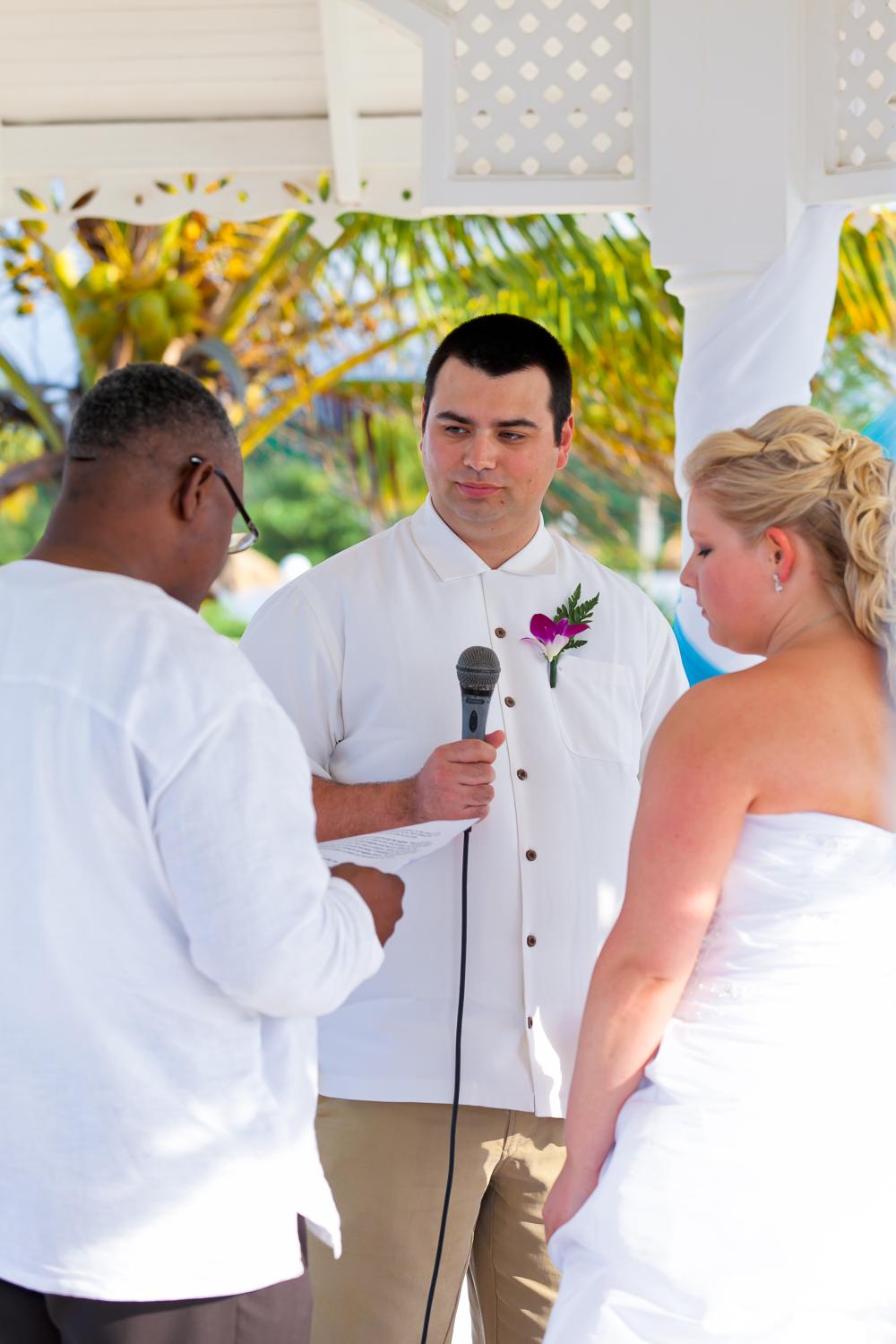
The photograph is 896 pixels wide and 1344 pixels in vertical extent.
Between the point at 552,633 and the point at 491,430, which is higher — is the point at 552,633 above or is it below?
below

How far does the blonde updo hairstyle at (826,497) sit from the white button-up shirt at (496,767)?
2.30 ft

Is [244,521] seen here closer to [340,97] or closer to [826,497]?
[826,497]

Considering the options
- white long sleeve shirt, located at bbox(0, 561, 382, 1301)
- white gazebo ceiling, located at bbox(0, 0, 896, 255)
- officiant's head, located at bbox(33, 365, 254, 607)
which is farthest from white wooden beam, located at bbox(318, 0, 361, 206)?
white long sleeve shirt, located at bbox(0, 561, 382, 1301)

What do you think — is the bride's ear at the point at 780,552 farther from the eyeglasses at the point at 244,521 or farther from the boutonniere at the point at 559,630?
the eyeglasses at the point at 244,521

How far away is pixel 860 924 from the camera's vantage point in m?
2.04

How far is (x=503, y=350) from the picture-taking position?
2.87 metres

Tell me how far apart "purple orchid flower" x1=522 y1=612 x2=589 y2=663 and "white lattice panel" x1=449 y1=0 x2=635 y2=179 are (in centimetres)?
141

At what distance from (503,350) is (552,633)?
1.87ft

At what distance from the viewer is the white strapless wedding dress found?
6.48 ft

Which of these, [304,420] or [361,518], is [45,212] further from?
[361,518]

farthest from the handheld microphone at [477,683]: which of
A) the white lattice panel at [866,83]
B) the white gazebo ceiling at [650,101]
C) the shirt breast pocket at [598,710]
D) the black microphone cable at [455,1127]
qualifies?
the white lattice panel at [866,83]

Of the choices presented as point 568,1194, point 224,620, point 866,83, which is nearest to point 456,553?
point 568,1194

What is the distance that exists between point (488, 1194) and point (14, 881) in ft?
4.44

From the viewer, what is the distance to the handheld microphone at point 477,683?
2.38m
